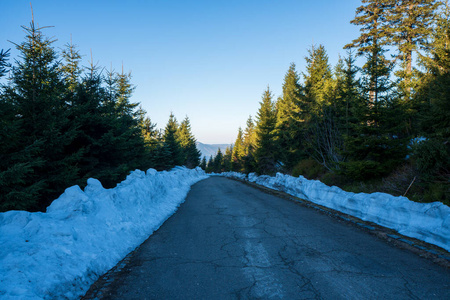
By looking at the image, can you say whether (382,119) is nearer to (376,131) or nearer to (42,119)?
(376,131)

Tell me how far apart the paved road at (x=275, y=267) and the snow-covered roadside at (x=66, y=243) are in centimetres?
43

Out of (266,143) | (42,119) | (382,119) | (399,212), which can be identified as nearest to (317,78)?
(266,143)

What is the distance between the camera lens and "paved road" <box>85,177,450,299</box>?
3.00m

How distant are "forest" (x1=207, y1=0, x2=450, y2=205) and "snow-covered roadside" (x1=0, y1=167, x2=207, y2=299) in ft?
28.7

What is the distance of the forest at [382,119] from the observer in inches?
281

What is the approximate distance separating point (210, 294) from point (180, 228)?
3.34 meters

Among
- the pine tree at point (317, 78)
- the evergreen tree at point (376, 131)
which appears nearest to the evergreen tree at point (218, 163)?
the pine tree at point (317, 78)

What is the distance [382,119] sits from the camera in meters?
9.30

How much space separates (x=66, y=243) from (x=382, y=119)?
38.0 feet

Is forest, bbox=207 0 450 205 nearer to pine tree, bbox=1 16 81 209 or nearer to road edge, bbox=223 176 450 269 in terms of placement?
road edge, bbox=223 176 450 269

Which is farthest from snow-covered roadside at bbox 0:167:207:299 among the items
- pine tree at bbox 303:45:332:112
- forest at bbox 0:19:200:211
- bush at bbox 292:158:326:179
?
pine tree at bbox 303:45:332:112

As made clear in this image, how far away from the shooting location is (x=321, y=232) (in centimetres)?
551

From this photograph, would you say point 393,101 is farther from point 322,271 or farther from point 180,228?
point 180,228

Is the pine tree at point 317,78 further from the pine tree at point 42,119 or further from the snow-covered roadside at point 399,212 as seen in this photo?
the pine tree at point 42,119
